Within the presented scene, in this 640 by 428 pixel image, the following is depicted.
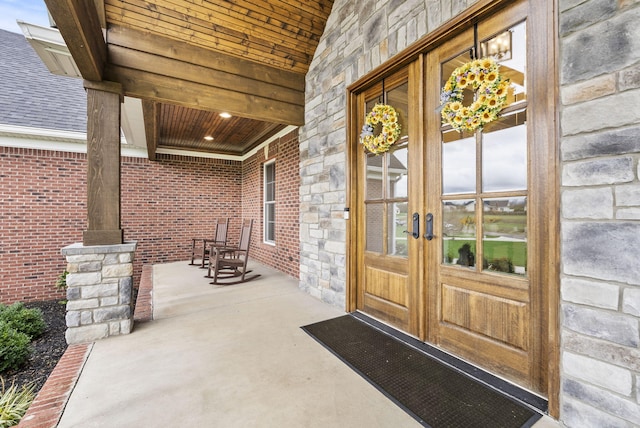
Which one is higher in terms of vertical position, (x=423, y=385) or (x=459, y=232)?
(x=459, y=232)

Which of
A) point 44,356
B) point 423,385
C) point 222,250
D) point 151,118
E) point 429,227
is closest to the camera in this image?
point 423,385

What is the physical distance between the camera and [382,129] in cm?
268

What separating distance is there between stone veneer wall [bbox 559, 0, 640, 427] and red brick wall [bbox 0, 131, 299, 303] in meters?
3.79

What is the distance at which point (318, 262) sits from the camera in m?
3.52

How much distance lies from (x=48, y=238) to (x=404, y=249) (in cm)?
697

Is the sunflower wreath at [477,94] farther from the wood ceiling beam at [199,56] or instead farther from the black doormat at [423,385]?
the wood ceiling beam at [199,56]

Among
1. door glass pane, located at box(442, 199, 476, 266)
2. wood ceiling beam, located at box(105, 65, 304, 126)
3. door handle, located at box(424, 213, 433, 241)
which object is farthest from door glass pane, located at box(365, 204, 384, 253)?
wood ceiling beam, located at box(105, 65, 304, 126)

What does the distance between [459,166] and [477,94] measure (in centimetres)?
51

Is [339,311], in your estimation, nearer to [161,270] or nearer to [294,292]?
[294,292]

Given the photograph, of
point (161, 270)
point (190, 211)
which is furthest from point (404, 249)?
point (190, 211)

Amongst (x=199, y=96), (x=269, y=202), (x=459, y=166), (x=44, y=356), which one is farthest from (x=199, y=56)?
(x=44, y=356)

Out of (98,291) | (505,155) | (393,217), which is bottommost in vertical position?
(98,291)

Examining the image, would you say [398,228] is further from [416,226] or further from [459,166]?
[459,166]

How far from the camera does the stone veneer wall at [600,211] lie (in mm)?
1207
